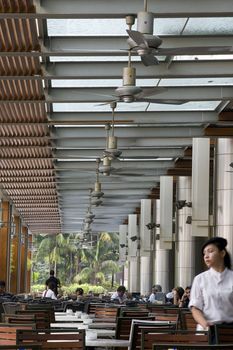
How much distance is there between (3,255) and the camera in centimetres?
5300

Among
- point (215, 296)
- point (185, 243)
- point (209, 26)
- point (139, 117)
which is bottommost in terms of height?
point (215, 296)

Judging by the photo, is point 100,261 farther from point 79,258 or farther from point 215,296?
point 215,296

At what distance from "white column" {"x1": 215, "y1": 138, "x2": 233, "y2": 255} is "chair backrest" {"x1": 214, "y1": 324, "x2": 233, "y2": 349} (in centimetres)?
1962

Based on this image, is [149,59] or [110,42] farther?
[110,42]

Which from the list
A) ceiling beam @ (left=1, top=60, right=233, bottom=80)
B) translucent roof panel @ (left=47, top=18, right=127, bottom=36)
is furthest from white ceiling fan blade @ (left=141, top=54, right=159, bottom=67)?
ceiling beam @ (left=1, top=60, right=233, bottom=80)

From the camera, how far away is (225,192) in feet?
89.4

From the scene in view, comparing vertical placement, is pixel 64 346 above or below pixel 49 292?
below

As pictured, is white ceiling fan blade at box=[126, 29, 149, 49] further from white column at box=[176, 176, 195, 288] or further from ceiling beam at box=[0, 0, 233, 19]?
white column at box=[176, 176, 195, 288]

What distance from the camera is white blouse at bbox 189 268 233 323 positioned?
7.07 meters

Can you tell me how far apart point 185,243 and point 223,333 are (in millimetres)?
31263

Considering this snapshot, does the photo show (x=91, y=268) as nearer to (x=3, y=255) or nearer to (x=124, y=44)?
(x=3, y=255)

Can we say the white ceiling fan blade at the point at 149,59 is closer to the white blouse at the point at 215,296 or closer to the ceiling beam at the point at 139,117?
the white blouse at the point at 215,296

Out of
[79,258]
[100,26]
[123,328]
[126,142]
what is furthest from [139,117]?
[79,258]

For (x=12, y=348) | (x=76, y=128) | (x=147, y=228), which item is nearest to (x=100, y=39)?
(x=76, y=128)
